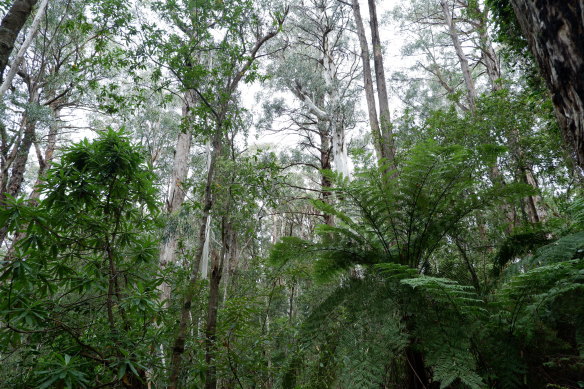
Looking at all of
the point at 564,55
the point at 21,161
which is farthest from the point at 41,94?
the point at 564,55

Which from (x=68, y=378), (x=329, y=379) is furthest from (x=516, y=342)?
(x=68, y=378)

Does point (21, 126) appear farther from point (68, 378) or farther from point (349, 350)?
point (349, 350)

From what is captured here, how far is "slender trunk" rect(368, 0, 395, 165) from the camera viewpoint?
490 centimetres

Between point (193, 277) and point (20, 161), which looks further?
point (20, 161)

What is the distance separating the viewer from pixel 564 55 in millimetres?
950

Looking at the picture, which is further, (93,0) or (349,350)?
(93,0)

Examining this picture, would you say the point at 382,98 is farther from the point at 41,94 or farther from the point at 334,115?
the point at 41,94

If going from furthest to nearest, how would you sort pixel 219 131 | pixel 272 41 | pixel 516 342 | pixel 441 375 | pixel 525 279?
pixel 272 41 → pixel 219 131 → pixel 516 342 → pixel 525 279 → pixel 441 375

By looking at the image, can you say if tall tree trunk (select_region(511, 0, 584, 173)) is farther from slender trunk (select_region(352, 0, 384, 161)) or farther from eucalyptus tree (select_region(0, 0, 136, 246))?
eucalyptus tree (select_region(0, 0, 136, 246))

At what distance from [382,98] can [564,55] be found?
4.85 m

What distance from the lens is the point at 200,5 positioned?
11.1ft

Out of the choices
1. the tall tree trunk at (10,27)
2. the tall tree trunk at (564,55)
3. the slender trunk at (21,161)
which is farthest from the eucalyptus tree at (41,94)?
the tall tree trunk at (564,55)

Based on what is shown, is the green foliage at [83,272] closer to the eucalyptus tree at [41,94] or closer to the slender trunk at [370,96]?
the slender trunk at [370,96]

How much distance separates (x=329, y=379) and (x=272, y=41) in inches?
399
